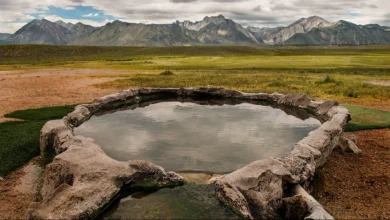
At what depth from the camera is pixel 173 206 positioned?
902 centimetres

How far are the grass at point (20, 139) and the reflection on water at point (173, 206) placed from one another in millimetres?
6035

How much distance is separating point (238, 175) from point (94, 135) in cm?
932

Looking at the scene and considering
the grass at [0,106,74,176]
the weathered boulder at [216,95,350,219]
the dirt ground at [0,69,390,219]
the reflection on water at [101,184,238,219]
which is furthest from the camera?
the grass at [0,106,74,176]

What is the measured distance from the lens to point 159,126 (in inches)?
705

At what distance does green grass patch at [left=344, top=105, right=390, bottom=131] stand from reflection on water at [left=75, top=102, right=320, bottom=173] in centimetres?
230

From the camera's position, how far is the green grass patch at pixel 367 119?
18.6 metres

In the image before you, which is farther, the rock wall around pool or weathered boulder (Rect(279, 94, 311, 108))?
weathered boulder (Rect(279, 94, 311, 108))

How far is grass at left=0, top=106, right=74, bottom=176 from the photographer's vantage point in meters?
13.2

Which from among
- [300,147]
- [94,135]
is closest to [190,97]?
[94,135]

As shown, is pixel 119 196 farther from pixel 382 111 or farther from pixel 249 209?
pixel 382 111

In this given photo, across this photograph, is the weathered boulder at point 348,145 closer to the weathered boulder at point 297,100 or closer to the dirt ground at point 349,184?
the dirt ground at point 349,184

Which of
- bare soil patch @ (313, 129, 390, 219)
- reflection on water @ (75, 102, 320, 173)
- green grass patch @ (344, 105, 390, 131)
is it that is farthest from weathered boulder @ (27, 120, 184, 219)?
green grass patch @ (344, 105, 390, 131)

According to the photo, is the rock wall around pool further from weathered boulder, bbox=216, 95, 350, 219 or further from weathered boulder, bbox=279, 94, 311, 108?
weathered boulder, bbox=279, 94, 311, 108

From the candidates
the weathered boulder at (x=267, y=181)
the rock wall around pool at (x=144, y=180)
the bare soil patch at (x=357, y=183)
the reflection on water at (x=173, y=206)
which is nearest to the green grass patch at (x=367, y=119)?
the bare soil patch at (x=357, y=183)
